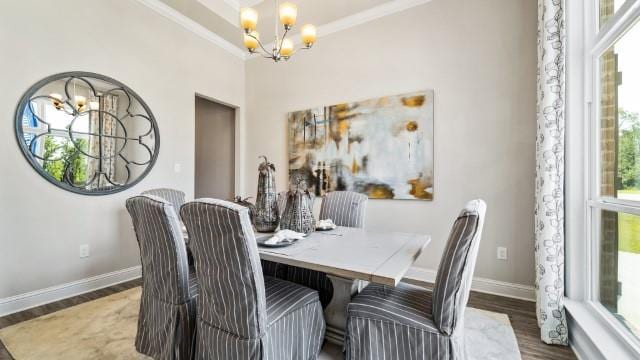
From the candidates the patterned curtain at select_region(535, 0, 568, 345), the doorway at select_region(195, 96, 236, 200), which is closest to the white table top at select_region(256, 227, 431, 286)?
the patterned curtain at select_region(535, 0, 568, 345)

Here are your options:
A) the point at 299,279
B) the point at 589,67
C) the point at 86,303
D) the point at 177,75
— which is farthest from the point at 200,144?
the point at 589,67

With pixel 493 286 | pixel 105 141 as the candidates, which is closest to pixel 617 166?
pixel 493 286

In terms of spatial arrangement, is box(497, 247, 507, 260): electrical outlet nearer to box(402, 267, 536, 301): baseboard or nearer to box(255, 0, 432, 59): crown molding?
box(402, 267, 536, 301): baseboard

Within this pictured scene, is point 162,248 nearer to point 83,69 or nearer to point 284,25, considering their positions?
point 284,25

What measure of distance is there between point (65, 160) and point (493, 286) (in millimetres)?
4158

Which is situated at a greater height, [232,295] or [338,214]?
[338,214]

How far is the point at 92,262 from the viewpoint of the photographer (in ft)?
8.95

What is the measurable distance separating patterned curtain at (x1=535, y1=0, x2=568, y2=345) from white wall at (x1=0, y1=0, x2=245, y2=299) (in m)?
3.70

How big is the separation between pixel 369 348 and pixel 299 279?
0.95m

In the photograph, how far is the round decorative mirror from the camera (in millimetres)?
2371

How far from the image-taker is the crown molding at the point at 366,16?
3053 millimetres

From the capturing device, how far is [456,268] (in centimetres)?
116

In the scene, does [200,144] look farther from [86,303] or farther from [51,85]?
[86,303]

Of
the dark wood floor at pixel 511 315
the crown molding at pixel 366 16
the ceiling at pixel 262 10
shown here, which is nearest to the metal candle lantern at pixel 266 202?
the dark wood floor at pixel 511 315
